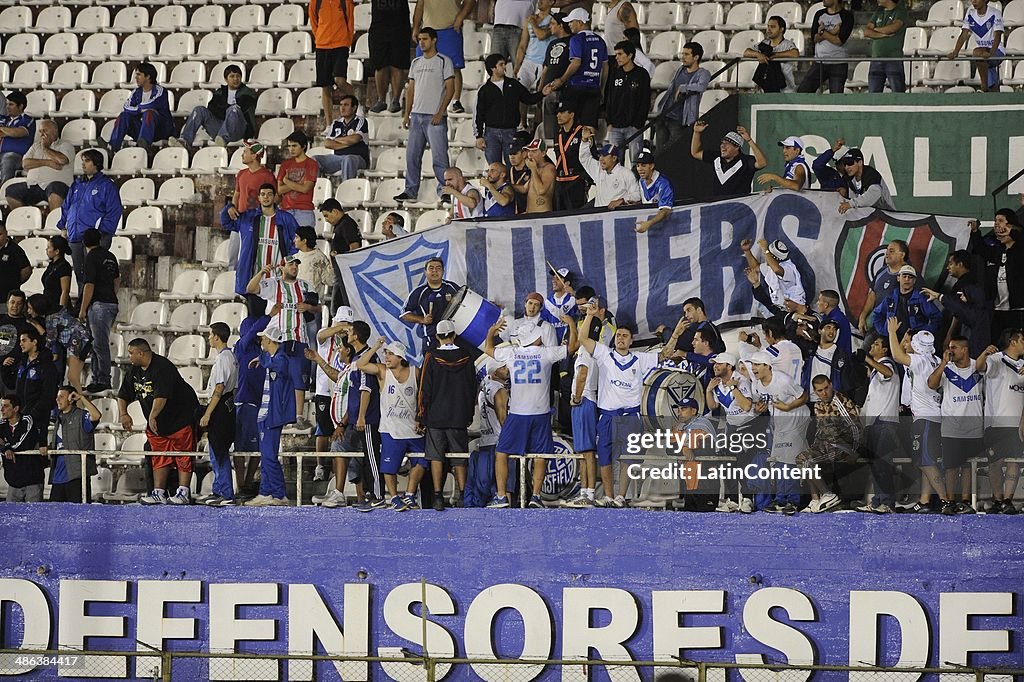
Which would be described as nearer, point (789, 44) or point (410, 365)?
point (410, 365)

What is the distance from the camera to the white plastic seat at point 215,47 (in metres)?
17.3

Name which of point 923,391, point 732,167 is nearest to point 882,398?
point 923,391

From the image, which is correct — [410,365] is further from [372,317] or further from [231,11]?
[231,11]

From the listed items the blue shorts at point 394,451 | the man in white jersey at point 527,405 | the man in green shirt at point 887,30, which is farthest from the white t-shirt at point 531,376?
the man in green shirt at point 887,30

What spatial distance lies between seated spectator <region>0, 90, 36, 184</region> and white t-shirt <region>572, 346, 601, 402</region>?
6996mm

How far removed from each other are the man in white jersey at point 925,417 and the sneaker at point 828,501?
557 millimetres

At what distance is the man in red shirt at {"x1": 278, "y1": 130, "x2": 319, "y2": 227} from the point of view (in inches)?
557

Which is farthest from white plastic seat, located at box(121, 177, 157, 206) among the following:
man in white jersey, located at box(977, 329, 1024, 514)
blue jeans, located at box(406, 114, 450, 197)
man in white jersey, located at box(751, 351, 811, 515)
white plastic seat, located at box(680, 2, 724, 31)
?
man in white jersey, located at box(977, 329, 1024, 514)

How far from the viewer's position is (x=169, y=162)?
15.8 metres

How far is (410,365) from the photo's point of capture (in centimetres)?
1231

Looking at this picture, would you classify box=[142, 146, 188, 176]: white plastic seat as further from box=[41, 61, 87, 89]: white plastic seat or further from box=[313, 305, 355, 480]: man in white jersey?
box=[313, 305, 355, 480]: man in white jersey

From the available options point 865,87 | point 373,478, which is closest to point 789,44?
point 865,87

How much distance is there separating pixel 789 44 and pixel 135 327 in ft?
22.5

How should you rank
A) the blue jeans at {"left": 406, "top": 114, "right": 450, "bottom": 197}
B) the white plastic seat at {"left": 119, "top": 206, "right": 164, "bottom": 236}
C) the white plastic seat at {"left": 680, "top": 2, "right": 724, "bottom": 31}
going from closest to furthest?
the blue jeans at {"left": 406, "top": 114, "right": 450, "bottom": 197} < the white plastic seat at {"left": 119, "top": 206, "right": 164, "bottom": 236} < the white plastic seat at {"left": 680, "top": 2, "right": 724, "bottom": 31}
